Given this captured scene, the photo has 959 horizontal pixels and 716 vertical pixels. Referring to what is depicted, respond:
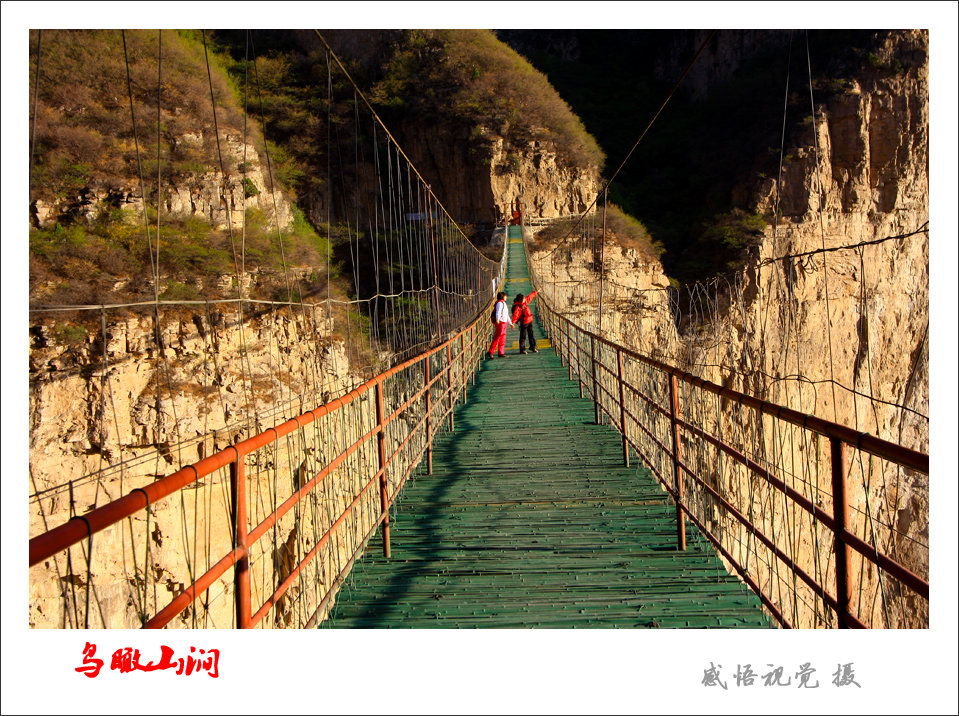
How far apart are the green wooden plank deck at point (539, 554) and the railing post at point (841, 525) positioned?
79 centimetres

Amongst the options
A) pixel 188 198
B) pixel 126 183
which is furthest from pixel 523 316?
pixel 126 183

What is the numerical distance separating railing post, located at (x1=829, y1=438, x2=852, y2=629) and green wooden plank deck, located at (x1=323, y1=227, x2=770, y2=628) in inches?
31.0

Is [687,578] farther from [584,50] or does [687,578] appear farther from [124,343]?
[584,50]

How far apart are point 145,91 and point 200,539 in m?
17.1

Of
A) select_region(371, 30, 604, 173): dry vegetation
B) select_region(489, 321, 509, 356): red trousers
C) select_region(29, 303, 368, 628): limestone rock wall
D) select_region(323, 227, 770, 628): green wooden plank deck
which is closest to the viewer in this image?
select_region(323, 227, 770, 628): green wooden plank deck

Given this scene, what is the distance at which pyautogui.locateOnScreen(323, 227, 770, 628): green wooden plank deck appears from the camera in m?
2.68

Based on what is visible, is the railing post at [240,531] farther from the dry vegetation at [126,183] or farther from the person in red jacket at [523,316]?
the dry vegetation at [126,183]

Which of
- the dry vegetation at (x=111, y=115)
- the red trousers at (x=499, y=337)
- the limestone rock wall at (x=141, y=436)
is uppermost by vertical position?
the dry vegetation at (x=111, y=115)

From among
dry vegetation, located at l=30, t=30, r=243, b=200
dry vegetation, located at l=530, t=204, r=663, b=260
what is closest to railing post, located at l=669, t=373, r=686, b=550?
dry vegetation, located at l=30, t=30, r=243, b=200

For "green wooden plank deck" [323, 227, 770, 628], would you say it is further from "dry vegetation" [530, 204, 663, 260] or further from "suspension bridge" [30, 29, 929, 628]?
"dry vegetation" [530, 204, 663, 260]

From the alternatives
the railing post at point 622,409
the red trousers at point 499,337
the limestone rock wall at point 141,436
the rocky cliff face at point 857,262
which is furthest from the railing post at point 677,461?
Result: the rocky cliff face at point 857,262

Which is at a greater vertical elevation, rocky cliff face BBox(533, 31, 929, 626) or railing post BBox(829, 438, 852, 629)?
rocky cliff face BBox(533, 31, 929, 626)

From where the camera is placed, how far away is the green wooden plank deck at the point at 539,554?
2.68m

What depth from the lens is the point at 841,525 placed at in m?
1.79
